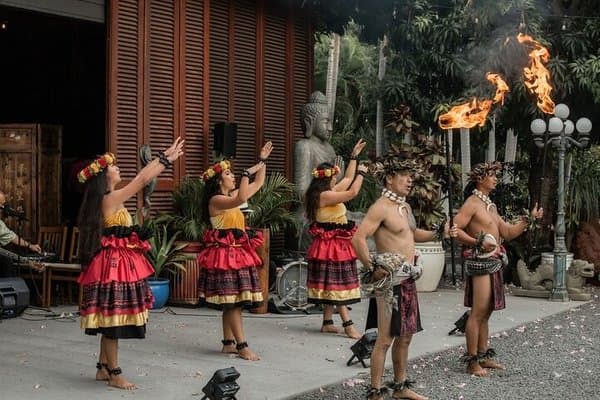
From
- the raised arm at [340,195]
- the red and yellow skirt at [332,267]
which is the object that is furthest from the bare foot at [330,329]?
the raised arm at [340,195]

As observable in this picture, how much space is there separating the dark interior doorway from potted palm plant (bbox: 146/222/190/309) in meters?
4.11

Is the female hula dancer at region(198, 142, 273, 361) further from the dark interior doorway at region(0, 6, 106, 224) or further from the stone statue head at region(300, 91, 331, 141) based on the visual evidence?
the dark interior doorway at region(0, 6, 106, 224)

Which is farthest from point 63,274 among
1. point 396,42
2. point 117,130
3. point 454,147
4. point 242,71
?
point 454,147

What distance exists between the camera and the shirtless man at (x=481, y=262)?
7.92m

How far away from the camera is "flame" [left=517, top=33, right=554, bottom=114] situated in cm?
1218

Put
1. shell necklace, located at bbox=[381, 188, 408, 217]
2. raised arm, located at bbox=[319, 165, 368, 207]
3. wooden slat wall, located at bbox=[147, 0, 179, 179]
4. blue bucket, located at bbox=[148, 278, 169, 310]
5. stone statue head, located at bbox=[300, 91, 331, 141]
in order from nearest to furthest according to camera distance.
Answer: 1. shell necklace, located at bbox=[381, 188, 408, 217]
2. raised arm, located at bbox=[319, 165, 368, 207]
3. blue bucket, located at bbox=[148, 278, 169, 310]
4. wooden slat wall, located at bbox=[147, 0, 179, 179]
5. stone statue head, located at bbox=[300, 91, 331, 141]

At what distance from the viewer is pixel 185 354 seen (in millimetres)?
8539

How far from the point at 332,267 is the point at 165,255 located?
2.67m

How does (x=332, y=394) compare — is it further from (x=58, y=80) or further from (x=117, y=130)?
(x=58, y=80)

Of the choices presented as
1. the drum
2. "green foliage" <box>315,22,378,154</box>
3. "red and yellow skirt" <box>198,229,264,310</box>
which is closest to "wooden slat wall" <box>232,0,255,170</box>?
the drum

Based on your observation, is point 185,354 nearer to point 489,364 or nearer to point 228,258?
point 228,258

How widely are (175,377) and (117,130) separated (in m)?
4.94

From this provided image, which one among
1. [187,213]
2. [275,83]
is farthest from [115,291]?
[275,83]

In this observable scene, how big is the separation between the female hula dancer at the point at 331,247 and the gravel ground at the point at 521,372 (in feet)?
4.09
